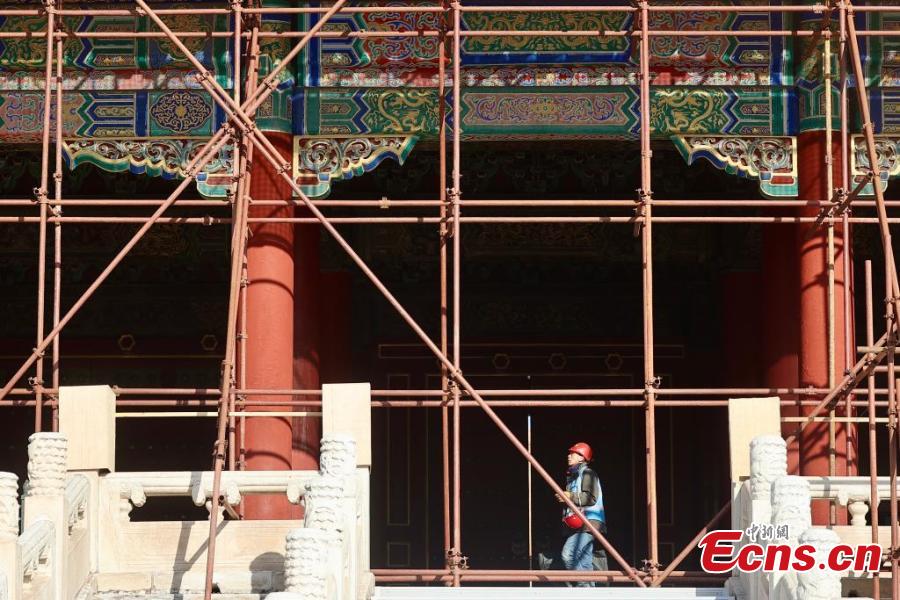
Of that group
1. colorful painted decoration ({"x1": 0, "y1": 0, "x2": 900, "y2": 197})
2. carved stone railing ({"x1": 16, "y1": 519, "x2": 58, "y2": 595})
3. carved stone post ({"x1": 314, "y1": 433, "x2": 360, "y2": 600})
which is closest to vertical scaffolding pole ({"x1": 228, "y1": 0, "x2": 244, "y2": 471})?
colorful painted decoration ({"x1": 0, "y1": 0, "x2": 900, "y2": 197})

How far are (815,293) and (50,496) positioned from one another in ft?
20.3

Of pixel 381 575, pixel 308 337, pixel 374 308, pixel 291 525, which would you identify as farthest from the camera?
pixel 374 308

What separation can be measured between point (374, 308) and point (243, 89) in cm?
504

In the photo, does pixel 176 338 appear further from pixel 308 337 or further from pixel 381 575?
pixel 381 575

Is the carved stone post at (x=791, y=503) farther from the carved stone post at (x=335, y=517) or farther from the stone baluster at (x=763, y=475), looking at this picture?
the carved stone post at (x=335, y=517)

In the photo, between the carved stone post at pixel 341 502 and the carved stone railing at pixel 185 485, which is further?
the carved stone railing at pixel 185 485

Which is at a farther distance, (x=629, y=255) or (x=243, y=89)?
(x=629, y=255)

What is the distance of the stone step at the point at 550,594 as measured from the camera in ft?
37.2

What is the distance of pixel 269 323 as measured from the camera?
14.3 meters

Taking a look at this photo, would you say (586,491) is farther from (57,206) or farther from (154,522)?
(57,206)

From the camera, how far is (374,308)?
63.3 feet

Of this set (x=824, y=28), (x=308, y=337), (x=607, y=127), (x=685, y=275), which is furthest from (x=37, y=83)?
(x=685, y=275)

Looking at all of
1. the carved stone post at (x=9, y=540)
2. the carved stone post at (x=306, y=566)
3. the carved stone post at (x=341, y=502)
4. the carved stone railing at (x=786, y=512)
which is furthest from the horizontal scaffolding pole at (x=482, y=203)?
the carved stone post at (x=306, y=566)

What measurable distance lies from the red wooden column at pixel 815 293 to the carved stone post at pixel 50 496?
5749 millimetres
